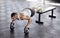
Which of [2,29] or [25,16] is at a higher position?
[25,16]

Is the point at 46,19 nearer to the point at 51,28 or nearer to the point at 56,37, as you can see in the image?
the point at 51,28

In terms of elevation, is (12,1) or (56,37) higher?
(12,1)

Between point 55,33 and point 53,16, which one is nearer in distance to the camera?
point 55,33

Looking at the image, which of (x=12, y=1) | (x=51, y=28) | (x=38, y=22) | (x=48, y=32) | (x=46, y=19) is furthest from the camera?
(x=12, y=1)

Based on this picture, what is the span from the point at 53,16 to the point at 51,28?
107 cm

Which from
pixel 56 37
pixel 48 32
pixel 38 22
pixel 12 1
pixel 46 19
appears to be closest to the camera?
pixel 56 37

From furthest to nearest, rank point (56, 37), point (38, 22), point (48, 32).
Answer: point (38, 22), point (48, 32), point (56, 37)

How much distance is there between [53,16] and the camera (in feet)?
16.7

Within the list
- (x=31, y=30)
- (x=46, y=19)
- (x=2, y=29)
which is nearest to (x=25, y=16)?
(x=31, y=30)

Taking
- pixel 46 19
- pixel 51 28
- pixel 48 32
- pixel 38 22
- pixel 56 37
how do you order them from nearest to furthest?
pixel 56 37 < pixel 48 32 < pixel 51 28 < pixel 38 22 < pixel 46 19

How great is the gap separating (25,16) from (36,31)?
0.51m

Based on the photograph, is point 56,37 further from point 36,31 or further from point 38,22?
point 38,22

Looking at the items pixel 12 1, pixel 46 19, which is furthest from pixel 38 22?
pixel 12 1

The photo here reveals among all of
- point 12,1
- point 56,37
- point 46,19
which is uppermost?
point 12,1
